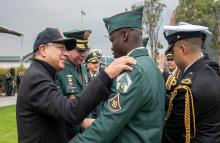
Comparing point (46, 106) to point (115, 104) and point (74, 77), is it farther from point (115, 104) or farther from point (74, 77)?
point (74, 77)

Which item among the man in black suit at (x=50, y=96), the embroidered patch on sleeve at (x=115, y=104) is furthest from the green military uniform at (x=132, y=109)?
the man in black suit at (x=50, y=96)

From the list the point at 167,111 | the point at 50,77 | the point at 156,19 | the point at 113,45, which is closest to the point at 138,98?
the point at 113,45

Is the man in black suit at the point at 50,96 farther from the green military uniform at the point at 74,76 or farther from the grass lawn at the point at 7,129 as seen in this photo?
the grass lawn at the point at 7,129

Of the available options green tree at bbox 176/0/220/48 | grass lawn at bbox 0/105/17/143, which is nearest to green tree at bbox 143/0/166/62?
green tree at bbox 176/0/220/48

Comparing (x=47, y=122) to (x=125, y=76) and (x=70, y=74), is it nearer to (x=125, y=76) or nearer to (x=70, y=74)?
(x=125, y=76)

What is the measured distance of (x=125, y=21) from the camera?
3.10 metres

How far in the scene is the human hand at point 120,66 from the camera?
9.82 ft

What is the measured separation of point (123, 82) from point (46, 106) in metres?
0.68

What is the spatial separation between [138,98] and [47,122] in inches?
36.2

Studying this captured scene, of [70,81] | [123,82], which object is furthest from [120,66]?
[70,81]

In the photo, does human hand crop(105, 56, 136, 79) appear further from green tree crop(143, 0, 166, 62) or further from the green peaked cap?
green tree crop(143, 0, 166, 62)

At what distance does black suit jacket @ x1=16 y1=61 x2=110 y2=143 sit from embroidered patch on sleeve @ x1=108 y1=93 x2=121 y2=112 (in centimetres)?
18

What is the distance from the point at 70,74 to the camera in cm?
485

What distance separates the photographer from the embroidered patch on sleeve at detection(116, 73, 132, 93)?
115 inches
